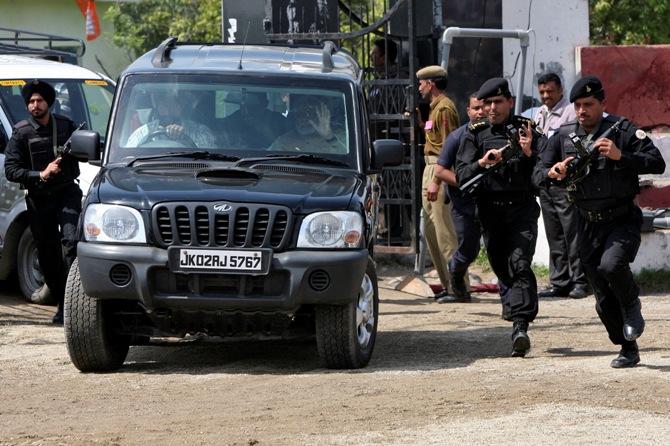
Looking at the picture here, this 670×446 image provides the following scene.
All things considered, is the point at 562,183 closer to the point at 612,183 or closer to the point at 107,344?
the point at 612,183

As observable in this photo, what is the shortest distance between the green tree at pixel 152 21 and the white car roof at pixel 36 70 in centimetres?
1624

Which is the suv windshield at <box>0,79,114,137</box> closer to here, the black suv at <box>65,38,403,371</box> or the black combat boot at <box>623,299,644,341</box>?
the black suv at <box>65,38,403,371</box>

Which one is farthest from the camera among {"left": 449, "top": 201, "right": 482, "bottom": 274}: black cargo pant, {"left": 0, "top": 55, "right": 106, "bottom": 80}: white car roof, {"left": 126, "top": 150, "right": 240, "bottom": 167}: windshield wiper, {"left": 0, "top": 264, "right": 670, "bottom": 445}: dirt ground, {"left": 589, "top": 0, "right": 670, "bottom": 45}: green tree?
{"left": 589, "top": 0, "right": 670, "bottom": 45}: green tree

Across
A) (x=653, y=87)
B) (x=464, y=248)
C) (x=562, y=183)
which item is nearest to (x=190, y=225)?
(x=562, y=183)

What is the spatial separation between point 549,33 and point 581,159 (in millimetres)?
6617

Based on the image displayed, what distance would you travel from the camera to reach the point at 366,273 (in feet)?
29.7

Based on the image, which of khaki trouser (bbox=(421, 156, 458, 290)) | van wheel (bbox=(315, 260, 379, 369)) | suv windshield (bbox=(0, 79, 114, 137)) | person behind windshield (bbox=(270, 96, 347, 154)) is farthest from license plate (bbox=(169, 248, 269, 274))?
suv windshield (bbox=(0, 79, 114, 137))

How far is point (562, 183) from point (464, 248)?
315 centimetres

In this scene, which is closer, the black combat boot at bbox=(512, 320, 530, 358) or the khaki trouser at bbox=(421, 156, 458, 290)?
the black combat boot at bbox=(512, 320, 530, 358)

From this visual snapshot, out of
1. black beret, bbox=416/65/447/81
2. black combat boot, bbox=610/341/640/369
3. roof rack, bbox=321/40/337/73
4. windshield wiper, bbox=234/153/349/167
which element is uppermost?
roof rack, bbox=321/40/337/73

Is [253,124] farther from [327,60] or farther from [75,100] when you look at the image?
[75,100]

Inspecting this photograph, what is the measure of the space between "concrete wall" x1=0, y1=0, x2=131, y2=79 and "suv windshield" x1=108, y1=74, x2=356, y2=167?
2603 cm

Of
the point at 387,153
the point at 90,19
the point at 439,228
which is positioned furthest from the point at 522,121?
the point at 90,19

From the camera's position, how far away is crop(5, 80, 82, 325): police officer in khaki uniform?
11.1m
